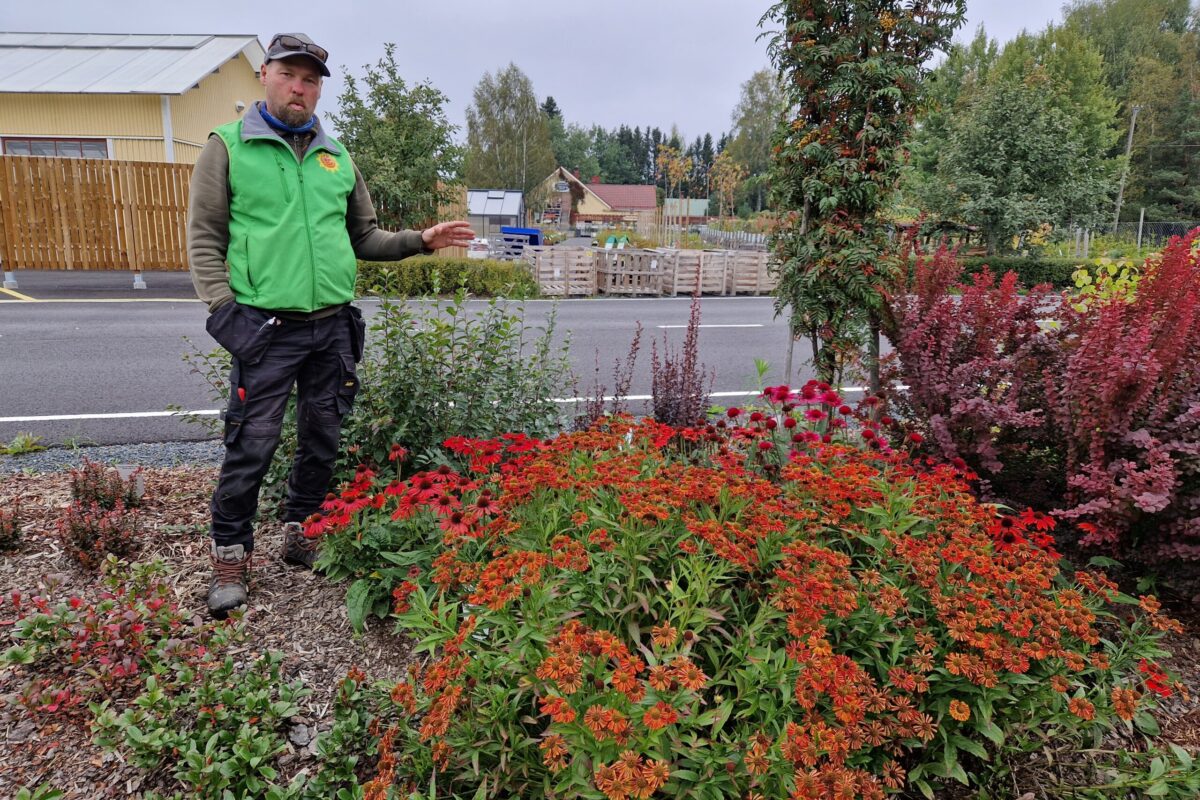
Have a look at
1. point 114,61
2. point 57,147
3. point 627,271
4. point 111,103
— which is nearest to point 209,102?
point 111,103

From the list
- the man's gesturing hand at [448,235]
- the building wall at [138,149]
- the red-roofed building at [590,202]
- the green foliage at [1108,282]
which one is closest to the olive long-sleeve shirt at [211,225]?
the man's gesturing hand at [448,235]

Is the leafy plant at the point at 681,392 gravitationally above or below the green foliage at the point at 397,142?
below

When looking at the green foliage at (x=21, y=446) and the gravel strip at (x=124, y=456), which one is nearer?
the gravel strip at (x=124, y=456)

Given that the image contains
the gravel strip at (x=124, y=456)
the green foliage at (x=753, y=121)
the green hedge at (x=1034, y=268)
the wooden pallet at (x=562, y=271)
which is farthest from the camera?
the green foliage at (x=753, y=121)

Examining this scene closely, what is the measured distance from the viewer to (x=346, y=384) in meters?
2.92

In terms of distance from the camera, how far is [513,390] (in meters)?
3.68

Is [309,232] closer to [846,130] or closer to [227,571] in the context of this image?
[227,571]

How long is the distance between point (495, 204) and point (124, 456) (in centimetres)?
3373

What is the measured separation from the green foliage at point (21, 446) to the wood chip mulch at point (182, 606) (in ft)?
3.01

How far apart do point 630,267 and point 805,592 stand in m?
14.7

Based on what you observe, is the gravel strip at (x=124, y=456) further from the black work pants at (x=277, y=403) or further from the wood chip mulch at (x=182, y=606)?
the black work pants at (x=277, y=403)

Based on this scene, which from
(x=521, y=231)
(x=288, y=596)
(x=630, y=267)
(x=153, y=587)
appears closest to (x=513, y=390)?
(x=288, y=596)

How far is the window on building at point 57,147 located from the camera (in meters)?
18.7

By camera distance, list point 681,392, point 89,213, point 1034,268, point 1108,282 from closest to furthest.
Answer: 1. point 1108,282
2. point 681,392
3. point 89,213
4. point 1034,268
